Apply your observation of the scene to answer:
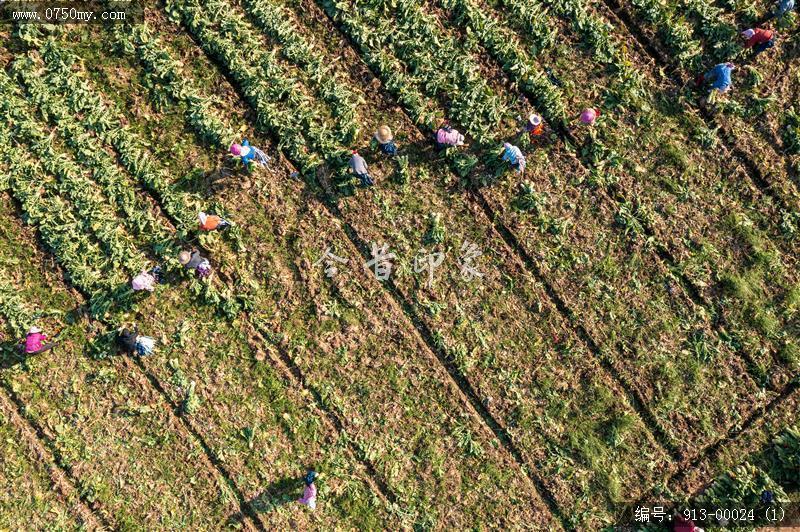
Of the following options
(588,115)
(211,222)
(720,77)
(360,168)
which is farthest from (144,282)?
(720,77)

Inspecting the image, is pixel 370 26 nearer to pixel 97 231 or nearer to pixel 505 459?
pixel 97 231

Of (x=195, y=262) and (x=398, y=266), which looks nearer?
(x=195, y=262)

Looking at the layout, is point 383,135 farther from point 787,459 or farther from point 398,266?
point 787,459

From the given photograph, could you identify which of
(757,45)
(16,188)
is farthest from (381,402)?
(757,45)

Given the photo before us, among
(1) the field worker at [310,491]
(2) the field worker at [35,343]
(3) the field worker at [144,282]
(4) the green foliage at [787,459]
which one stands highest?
(2) the field worker at [35,343]

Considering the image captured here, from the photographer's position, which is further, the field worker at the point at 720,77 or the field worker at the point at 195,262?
the field worker at the point at 195,262

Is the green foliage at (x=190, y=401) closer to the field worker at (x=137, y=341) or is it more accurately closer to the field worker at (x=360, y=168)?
the field worker at (x=137, y=341)

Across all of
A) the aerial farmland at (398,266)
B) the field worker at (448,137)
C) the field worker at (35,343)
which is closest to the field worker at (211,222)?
the aerial farmland at (398,266)
